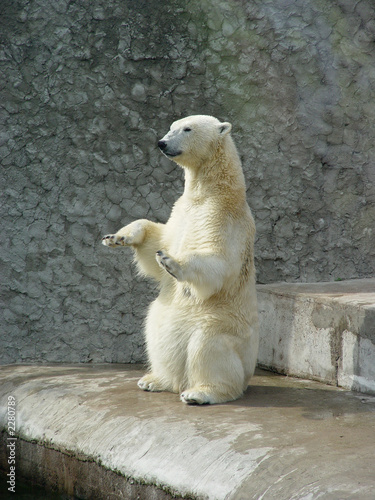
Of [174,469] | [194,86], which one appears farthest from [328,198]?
[174,469]

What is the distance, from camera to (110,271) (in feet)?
16.1

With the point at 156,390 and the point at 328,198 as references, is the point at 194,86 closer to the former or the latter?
the point at 328,198

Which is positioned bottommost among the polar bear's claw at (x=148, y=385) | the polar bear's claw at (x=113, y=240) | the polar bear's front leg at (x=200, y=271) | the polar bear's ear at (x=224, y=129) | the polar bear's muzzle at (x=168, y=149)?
the polar bear's claw at (x=148, y=385)

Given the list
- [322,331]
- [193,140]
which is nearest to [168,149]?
[193,140]

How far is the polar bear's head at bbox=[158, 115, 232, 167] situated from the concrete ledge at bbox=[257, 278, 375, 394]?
4.02 ft

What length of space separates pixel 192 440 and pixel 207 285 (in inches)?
31.7

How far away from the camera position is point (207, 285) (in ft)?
11.3

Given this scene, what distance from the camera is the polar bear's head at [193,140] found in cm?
361

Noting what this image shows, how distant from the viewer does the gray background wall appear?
15.7 feet

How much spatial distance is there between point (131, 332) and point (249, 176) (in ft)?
4.77

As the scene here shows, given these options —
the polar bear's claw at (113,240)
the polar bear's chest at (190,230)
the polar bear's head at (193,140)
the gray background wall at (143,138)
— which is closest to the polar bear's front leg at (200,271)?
the polar bear's chest at (190,230)

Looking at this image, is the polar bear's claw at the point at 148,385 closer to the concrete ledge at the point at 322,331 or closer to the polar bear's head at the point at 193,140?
the concrete ledge at the point at 322,331

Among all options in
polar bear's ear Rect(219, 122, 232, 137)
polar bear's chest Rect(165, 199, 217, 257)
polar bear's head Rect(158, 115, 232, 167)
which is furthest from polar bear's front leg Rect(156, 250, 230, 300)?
polar bear's ear Rect(219, 122, 232, 137)

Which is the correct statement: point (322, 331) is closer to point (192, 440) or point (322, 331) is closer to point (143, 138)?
point (192, 440)
